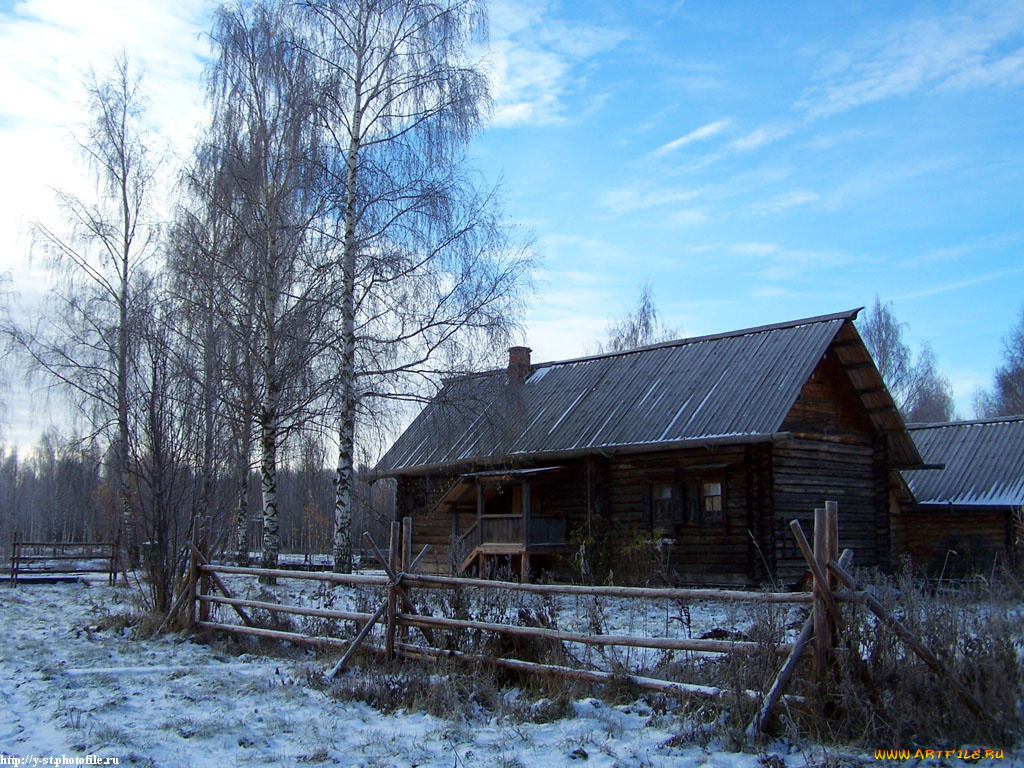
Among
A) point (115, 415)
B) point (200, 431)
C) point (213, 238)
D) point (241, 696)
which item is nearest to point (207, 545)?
point (200, 431)

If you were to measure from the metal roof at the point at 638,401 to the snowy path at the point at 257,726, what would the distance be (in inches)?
306

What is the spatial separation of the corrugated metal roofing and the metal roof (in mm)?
2641

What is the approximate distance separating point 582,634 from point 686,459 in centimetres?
1093

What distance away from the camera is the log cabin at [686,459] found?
55.0ft

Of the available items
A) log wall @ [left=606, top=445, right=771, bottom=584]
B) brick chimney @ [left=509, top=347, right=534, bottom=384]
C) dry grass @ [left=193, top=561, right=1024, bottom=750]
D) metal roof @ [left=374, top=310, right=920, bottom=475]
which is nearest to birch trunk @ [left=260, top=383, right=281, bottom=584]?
metal roof @ [left=374, top=310, right=920, bottom=475]

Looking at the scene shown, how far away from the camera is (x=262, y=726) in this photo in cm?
681

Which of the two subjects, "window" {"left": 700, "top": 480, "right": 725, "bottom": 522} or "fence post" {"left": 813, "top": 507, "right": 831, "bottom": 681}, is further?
"window" {"left": 700, "top": 480, "right": 725, "bottom": 522}

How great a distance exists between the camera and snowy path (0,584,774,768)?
595cm

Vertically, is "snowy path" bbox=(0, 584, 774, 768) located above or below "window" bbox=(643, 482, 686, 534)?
below

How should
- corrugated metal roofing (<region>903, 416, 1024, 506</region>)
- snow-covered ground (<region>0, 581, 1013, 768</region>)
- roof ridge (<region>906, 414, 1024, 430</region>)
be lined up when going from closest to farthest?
snow-covered ground (<region>0, 581, 1013, 768</region>) → corrugated metal roofing (<region>903, 416, 1024, 506</region>) → roof ridge (<region>906, 414, 1024, 430</region>)

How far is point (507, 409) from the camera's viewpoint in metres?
16.7

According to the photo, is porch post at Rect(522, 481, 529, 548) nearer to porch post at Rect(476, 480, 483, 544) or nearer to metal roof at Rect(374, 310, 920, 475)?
metal roof at Rect(374, 310, 920, 475)

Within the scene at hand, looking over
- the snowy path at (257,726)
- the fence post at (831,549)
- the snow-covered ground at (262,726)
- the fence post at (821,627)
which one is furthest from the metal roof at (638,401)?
the fence post at (821,627)

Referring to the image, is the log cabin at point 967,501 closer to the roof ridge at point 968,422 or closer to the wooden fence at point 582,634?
the roof ridge at point 968,422
